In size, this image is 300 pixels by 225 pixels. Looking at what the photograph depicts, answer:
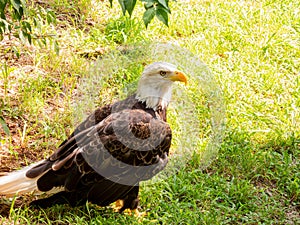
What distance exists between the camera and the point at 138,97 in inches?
197

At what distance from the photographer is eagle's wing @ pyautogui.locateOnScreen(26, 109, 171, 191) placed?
452cm

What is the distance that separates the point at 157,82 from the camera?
4.95m

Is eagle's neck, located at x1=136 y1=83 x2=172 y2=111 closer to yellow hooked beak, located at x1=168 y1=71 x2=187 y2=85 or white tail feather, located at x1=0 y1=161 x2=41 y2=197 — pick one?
yellow hooked beak, located at x1=168 y1=71 x2=187 y2=85

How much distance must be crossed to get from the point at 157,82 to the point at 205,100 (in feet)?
5.00

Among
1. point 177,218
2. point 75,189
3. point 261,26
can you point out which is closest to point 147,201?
point 177,218

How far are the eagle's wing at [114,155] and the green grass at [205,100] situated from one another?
0.37 m

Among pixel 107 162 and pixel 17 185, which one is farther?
pixel 17 185

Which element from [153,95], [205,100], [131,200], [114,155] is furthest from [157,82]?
[205,100]

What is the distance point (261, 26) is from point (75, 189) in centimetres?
424

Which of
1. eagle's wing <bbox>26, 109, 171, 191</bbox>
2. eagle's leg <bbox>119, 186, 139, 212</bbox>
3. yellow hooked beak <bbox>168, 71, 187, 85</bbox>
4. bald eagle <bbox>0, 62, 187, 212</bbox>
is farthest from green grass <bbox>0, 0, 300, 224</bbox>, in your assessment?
yellow hooked beak <bbox>168, 71, 187, 85</bbox>

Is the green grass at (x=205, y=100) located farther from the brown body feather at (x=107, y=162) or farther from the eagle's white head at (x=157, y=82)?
the eagle's white head at (x=157, y=82)

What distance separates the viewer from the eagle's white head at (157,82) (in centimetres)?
485

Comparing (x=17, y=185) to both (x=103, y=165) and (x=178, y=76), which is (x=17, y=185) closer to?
(x=103, y=165)

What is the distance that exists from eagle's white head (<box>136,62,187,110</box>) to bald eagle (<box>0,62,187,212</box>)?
0.21 m
